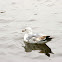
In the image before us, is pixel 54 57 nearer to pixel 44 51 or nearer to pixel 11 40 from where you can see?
pixel 44 51

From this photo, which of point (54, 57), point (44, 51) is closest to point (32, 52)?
point (44, 51)

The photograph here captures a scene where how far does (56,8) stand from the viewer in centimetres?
1881

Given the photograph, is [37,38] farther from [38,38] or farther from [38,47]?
[38,47]

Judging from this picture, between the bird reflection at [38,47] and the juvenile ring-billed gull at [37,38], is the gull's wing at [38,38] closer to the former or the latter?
the juvenile ring-billed gull at [37,38]

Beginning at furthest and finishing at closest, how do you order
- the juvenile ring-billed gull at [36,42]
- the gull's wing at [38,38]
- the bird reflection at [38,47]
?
the gull's wing at [38,38] < the juvenile ring-billed gull at [36,42] < the bird reflection at [38,47]

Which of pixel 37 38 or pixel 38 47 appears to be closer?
pixel 37 38

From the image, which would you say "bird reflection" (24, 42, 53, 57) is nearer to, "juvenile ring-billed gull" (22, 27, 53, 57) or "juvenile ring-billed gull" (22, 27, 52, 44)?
"juvenile ring-billed gull" (22, 27, 53, 57)

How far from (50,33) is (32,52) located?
2.60 meters

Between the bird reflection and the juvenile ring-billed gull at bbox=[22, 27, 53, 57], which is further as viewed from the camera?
the juvenile ring-billed gull at bbox=[22, 27, 53, 57]

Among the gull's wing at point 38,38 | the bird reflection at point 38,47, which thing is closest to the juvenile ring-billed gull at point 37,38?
the gull's wing at point 38,38

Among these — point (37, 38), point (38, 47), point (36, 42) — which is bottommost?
point (38, 47)

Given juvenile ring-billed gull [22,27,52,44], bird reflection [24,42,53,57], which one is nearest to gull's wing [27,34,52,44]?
juvenile ring-billed gull [22,27,52,44]

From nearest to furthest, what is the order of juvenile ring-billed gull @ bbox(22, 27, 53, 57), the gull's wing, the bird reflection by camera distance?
the bird reflection < juvenile ring-billed gull @ bbox(22, 27, 53, 57) < the gull's wing

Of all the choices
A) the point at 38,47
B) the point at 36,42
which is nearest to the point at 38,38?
the point at 36,42
